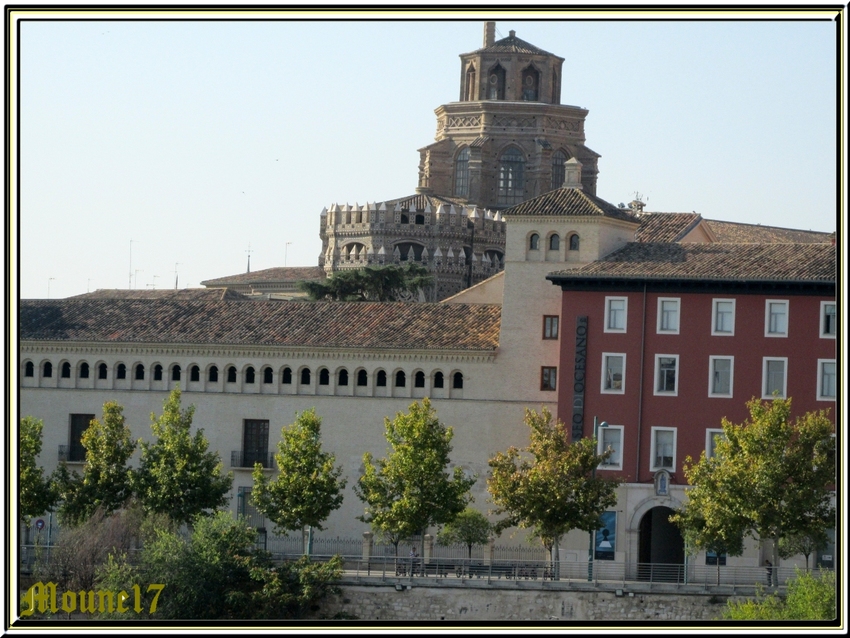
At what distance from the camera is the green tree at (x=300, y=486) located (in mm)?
64500

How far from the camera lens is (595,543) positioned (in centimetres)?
6494

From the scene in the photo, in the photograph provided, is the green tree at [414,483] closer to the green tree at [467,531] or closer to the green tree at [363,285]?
the green tree at [467,531]

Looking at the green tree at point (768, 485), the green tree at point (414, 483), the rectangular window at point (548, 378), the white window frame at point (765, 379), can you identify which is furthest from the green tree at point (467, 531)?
the white window frame at point (765, 379)

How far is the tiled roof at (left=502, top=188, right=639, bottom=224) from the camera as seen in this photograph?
6894 cm

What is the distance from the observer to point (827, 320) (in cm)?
6431

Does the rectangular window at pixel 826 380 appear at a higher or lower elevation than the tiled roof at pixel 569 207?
lower

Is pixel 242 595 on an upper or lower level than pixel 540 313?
lower

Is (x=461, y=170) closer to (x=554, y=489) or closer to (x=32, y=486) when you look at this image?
(x=32, y=486)

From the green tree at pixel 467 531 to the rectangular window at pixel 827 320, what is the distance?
11780mm

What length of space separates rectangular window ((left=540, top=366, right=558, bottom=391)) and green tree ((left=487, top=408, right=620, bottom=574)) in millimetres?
4360

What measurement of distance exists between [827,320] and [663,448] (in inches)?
250
